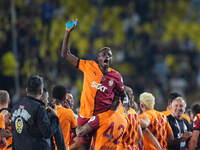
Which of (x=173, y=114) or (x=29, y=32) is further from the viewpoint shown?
(x=29, y=32)

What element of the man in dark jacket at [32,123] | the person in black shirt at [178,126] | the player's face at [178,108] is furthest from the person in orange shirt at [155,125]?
the man in dark jacket at [32,123]

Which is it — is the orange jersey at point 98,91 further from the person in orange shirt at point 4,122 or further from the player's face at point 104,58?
the person in orange shirt at point 4,122

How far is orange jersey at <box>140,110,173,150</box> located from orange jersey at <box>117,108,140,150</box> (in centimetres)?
51

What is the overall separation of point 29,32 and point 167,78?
5.98 meters

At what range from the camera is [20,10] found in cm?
1500

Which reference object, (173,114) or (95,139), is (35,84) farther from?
(173,114)

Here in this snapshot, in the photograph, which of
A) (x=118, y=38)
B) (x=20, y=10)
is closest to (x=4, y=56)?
(x=20, y=10)

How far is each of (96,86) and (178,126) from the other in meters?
1.92

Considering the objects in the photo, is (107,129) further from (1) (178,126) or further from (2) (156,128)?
(1) (178,126)

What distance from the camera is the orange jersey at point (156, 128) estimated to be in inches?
269

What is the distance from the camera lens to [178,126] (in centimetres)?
736

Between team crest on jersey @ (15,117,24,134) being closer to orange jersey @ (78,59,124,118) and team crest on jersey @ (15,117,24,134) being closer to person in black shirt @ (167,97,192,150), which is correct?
orange jersey @ (78,59,124,118)

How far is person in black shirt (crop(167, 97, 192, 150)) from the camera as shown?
7168 mm

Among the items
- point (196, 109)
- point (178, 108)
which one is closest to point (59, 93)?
point (178, 108)
